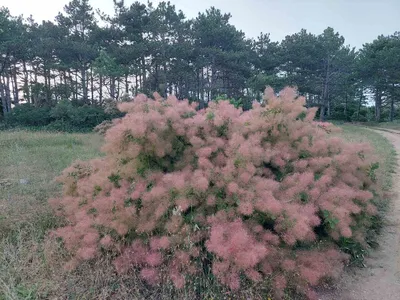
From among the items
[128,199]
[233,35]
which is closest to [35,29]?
[233,35]

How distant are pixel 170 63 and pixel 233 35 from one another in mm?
5056

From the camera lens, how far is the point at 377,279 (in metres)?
3.24

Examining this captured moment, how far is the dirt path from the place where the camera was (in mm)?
2994

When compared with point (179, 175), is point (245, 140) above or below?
above

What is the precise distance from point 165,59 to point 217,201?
20046 millimetres

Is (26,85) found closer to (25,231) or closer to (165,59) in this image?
(165,59)

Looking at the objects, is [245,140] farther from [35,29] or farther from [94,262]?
[35,29]

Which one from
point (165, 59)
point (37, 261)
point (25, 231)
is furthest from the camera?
point (165, 59)

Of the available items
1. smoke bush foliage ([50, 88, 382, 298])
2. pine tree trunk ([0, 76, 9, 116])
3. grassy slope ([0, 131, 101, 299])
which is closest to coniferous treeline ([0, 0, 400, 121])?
pine tree trunk ([0, 76, 9, 116])

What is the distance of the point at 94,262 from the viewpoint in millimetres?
3150

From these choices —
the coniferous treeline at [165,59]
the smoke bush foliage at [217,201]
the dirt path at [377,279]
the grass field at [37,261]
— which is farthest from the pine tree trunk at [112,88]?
the dirt path at [377,279]

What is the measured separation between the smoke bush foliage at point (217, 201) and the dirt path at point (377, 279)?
0.22m

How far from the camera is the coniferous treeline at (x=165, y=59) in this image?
20391mm

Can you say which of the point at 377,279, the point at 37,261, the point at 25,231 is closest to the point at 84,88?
the point at 25,231
